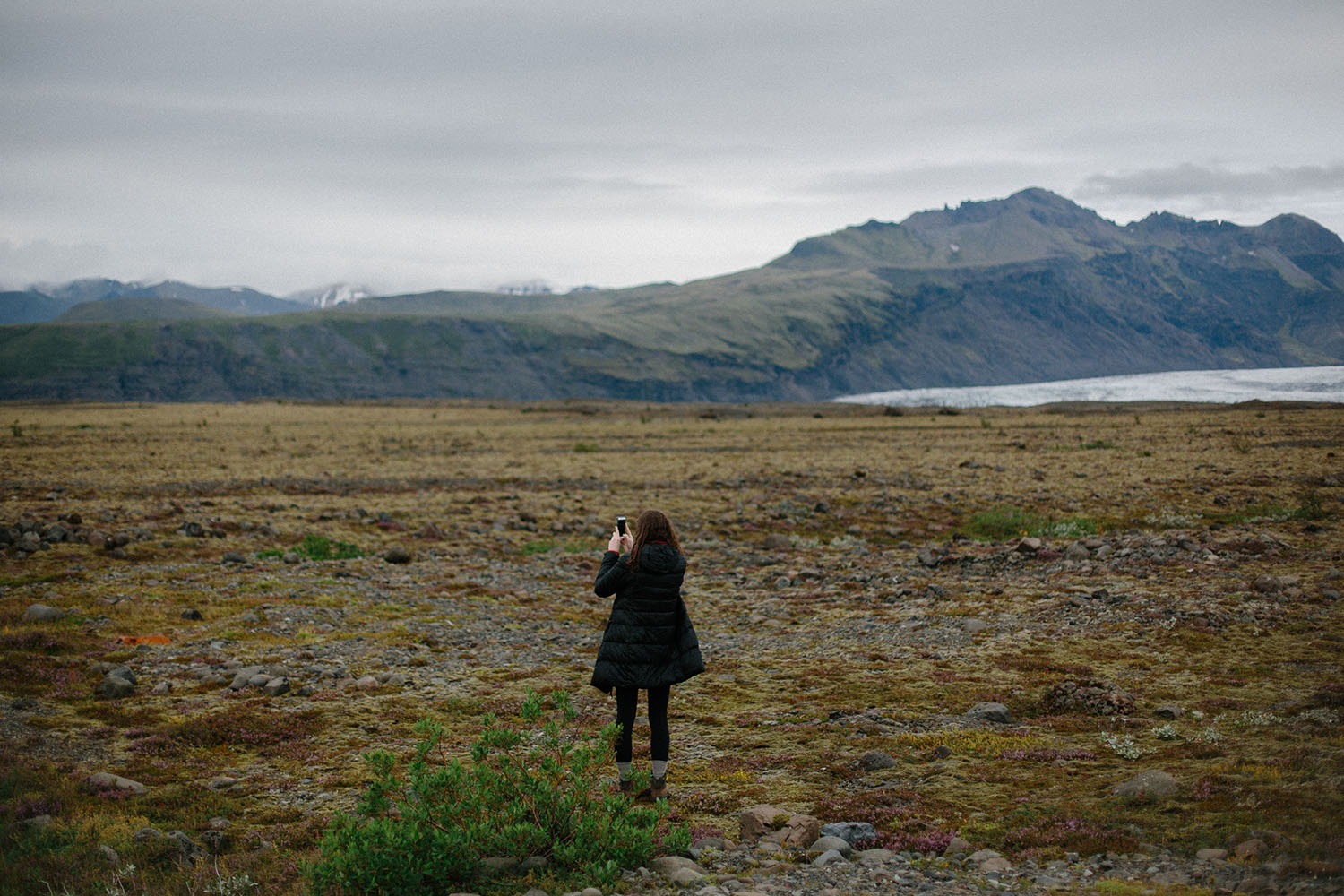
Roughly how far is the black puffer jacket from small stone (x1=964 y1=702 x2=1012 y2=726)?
12.8 ft

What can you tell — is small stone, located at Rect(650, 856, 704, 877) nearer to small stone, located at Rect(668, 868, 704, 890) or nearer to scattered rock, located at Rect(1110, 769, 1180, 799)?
small stone, located at Rect(668, 868, 704, 890)

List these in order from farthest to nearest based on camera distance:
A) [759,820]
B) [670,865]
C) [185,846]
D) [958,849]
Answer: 1. [759,820]
2. [185,846]
3. [958,849]
4. [670,865]

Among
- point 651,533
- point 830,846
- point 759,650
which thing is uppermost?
point 651,533

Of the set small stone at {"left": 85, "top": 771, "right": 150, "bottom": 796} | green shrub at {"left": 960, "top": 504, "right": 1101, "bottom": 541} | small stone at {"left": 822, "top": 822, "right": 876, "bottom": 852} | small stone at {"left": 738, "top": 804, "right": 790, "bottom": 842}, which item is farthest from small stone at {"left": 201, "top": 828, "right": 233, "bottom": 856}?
green shrub at {"left": 960, "top": 504, "right": 1101, "bottom": 541}

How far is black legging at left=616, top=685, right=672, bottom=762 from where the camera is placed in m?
8.18

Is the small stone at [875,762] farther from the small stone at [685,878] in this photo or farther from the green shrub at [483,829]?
the small stone at [685,878]

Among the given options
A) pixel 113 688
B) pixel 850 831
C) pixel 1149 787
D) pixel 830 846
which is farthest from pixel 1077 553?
pixel 113 688

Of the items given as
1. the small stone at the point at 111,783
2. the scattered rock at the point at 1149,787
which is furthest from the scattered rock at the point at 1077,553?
Result: the small stone at the point at 111,783

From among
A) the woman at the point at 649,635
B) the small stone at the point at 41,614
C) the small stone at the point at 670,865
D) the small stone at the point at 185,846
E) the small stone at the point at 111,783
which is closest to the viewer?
the small stone at the point at 670,865

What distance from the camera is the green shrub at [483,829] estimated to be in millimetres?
5836

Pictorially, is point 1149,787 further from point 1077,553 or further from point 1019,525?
point 1019,525

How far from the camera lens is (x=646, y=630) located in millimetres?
8359

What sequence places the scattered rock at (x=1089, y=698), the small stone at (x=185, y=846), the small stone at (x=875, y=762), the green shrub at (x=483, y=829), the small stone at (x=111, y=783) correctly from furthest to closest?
the scattered rock at (x=1089, y=698)
the small stone at (x=875, y=762)
the small stone at (x=111, y=783)
the small stone at (x=185, y=846)
the green shrub at (x=483, y=829)

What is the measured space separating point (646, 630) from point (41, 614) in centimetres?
1218
